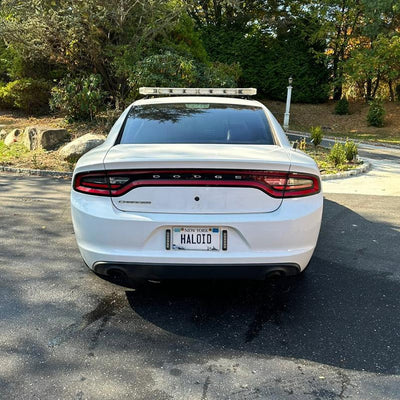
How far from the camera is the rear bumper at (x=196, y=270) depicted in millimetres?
2643

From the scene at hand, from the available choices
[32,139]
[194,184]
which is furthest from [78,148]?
[194,184]

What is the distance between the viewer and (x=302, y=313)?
3039 mm

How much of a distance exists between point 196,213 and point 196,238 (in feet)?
0.54

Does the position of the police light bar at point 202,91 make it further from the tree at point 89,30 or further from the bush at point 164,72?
the tree at point 89,30

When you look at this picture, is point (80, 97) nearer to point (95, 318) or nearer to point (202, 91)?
point (202, 91)

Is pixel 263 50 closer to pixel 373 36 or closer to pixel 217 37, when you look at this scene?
pixel 217 37

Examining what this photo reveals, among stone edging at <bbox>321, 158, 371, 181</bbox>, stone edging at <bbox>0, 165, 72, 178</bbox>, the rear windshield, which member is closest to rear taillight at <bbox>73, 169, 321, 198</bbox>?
the rear windshield

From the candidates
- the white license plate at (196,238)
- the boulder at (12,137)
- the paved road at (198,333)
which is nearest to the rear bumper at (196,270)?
the white license plate at (196,238)

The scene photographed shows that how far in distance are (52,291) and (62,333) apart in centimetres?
67

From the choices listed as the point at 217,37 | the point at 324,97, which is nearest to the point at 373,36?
the point at 324,97

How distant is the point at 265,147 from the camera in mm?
3055

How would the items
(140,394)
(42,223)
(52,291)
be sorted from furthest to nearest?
1. (42,223)
2. (52,291)
3. (140,394)

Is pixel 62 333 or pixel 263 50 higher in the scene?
pixel 263 50

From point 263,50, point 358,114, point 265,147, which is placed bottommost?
point 358,114
